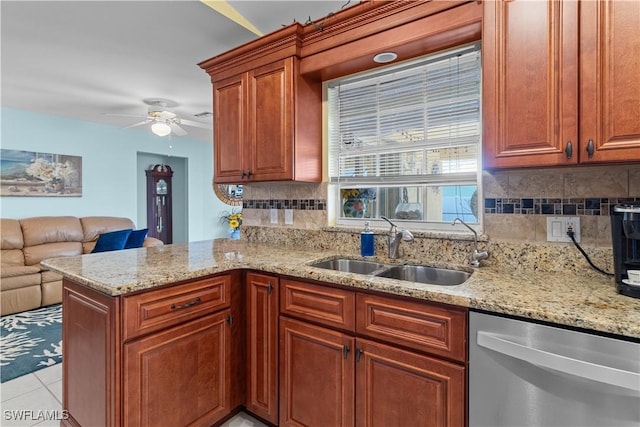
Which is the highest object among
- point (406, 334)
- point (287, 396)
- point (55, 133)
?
point (55, 133)

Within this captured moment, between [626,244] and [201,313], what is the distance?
1774 mm

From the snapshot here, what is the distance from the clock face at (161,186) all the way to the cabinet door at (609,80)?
692 cm

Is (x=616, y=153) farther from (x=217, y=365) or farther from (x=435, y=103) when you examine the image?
(x=217, y=365)

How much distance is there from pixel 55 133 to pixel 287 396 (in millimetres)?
5177

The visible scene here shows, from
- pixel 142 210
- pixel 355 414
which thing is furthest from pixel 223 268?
pixel 142 210

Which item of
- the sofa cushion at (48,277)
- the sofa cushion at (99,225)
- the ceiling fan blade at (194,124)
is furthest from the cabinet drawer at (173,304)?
the sofa cushion at (99,225)

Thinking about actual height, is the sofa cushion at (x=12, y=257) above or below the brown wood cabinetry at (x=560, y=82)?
below

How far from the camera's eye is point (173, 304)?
1.56 meters

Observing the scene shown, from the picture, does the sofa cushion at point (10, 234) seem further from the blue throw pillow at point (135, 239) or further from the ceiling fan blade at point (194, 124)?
the ceiling fan blade at point (194, 124)

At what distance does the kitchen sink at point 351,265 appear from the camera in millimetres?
1979

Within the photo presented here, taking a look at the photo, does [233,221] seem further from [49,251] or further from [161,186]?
[49,251]

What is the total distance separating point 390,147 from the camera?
2.19 meters

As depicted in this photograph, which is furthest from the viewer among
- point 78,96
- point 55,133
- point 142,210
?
point 142,210

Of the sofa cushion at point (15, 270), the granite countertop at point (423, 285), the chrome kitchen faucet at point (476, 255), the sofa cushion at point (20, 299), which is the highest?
the chrome kitchen faucet at point (476, 255)
